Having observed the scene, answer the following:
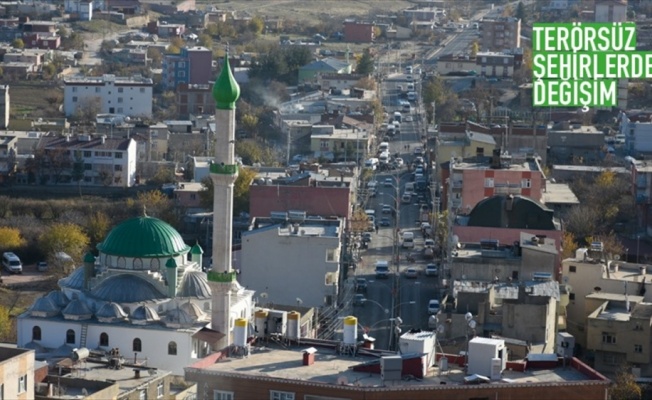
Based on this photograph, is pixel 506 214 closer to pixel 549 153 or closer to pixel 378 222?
pixel 378 222

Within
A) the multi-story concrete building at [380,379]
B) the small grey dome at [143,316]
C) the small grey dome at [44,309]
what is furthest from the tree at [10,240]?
the multi-story concrete building at [380,379]

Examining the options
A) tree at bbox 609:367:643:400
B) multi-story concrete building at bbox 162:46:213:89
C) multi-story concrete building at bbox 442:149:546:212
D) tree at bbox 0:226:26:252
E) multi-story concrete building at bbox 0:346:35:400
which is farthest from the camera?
multi-story concrete building at bbox 162:46:213:89

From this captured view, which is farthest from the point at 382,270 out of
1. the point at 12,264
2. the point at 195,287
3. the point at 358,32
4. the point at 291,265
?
the point at 358,32

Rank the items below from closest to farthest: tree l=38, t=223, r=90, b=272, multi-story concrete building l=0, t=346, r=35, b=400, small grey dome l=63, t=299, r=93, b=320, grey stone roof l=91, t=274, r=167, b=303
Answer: multi-story concrete building l=0, t=346, r=35, b=400, small grey dome l=63, t=299, r=93, b=320, grey stone roof l=91, t=274, r=167, b=303, tree l=38, t=223, r=90, b=272

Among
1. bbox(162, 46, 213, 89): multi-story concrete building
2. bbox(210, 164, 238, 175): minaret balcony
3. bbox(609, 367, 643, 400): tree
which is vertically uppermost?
bbox(162, 46, 213, 89): multi-story concrete building

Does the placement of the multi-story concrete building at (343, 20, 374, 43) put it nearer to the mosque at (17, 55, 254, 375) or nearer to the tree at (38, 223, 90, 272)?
the tree at (38, 223, 90, 272)

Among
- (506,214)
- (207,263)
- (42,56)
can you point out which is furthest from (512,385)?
(42,56)

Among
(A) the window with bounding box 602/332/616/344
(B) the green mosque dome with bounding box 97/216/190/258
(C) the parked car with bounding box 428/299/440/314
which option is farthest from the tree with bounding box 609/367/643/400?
(B) the green mosque dome with bounding box 97/216/190/258
